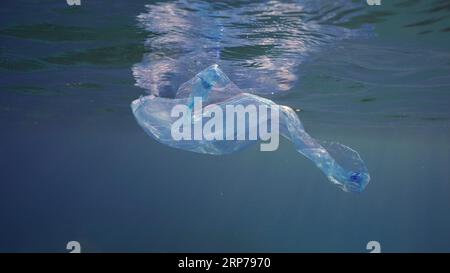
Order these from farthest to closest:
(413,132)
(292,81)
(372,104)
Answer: (413,132) < (372,104) < (292,81)

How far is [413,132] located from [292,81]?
66.1 feet

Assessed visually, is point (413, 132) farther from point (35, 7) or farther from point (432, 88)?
point (35, 7)

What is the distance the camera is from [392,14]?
903cm

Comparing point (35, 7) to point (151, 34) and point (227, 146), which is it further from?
point (227, 146)

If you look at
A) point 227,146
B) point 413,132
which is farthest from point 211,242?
point 227,146

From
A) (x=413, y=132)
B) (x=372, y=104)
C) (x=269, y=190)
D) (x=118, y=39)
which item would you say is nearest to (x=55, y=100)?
(x=118, y=39)

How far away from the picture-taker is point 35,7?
30.1 feet

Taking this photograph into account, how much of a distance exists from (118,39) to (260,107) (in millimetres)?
6320

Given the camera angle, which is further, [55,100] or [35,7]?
[55,100]

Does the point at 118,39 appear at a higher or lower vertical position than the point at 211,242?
higher
